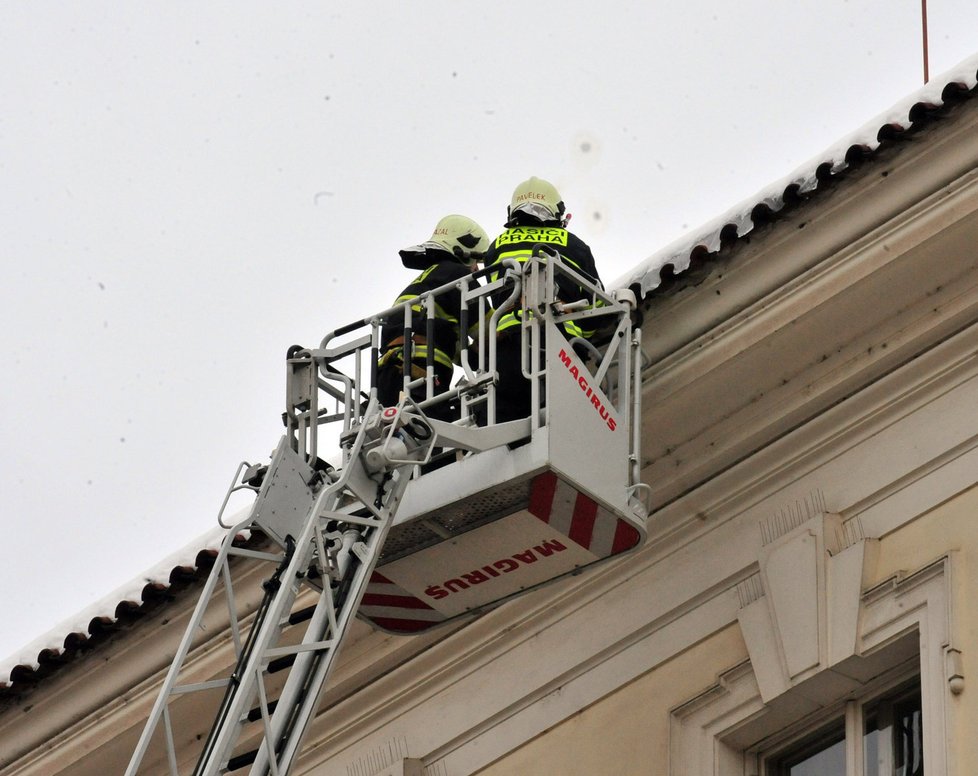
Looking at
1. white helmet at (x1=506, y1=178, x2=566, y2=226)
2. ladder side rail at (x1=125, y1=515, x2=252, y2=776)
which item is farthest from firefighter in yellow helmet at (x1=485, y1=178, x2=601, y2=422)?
ladder side rail at (x1=125, y1=515, x2=252, y2=776)

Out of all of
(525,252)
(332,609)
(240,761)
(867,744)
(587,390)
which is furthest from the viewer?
(525,252)

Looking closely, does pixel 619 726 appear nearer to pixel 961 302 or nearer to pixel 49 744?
pixel 961 302

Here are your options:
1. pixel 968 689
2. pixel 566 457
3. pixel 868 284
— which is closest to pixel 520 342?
pixel 566 457

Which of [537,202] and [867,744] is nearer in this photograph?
[867,744]

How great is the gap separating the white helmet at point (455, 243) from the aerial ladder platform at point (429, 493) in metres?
0.52

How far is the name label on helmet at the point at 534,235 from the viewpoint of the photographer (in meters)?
11.1

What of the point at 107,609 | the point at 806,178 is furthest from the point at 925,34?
the point at 107,609

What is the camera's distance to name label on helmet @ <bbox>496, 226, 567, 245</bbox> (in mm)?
11133

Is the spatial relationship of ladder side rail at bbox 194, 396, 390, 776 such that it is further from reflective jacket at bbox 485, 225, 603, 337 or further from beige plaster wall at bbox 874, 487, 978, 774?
beige plaster wall at bbox 874, 487, 978, 774

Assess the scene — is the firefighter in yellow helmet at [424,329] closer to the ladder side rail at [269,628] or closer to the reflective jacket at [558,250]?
the reflective jacket at [558,250]

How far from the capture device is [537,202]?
1136cm

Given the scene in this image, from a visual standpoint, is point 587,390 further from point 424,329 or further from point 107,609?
point 107,609

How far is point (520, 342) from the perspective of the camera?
10719 mm

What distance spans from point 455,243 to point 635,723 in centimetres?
242
